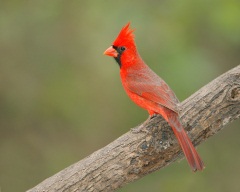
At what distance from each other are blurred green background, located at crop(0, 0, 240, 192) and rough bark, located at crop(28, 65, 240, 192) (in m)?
1.23

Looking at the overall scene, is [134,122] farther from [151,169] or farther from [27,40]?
[151,169]

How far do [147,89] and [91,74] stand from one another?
5.95 feet

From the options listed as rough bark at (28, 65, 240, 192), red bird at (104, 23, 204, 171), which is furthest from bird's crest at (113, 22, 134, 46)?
rough bark at (28, 65, 240, 192)

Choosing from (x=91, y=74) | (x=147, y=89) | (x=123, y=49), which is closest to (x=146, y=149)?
(x=147, y=89)

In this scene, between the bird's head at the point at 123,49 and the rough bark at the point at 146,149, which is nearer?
the rough bark at the point at 146,149

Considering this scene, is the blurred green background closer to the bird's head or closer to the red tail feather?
the bird's head

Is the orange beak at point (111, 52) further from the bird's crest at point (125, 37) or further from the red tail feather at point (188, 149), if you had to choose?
the red tail feather at point (188, 149)

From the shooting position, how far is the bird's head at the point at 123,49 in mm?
5672

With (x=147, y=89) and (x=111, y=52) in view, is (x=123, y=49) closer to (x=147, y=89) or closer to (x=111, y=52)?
(x=111, y=52)

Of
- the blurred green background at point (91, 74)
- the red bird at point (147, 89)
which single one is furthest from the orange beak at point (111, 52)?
the blurred green background at point (91, 74)

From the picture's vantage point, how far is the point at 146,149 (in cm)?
482

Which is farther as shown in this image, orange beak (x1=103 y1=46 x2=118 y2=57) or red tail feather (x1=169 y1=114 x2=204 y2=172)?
orange beak (x1=103 y1=46 x2=118 y2=57)

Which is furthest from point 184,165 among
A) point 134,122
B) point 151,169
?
point 151,169

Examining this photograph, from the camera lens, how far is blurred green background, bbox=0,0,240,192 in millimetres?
6371
